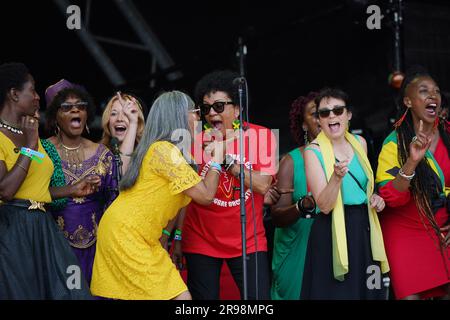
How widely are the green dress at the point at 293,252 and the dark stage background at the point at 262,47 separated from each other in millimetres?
1892

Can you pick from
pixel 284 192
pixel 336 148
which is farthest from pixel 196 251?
pixel 336 148

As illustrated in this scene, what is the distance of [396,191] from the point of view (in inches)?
183

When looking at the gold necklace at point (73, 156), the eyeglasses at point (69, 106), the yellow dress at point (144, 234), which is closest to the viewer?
the yellow dress at point (144, 234)

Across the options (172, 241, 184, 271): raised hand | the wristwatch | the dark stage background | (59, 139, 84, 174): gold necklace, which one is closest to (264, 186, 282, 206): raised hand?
the wristwatch

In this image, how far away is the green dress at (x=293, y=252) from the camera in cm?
476

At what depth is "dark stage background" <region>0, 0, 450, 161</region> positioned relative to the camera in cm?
704

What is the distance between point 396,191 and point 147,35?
4.58 meters

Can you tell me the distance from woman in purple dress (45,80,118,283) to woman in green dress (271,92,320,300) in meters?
1.16

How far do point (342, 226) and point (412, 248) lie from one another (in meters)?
0.60

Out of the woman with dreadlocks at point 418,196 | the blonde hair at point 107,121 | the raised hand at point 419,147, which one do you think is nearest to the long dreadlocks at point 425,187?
the woman with dreadlocks at point 418,196

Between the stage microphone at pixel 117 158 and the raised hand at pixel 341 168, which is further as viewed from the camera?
the stage microphone at pixel 117 158

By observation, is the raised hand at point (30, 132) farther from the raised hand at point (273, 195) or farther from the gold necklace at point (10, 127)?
the raised hand at point (273, 195)

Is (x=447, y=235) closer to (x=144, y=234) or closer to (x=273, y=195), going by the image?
(x=273, y=195)
